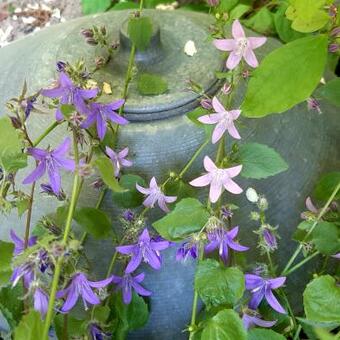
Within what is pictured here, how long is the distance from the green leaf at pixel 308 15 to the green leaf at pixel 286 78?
0.02 m

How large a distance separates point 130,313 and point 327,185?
0.29 m

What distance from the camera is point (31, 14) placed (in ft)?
5.92

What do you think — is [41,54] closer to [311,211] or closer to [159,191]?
[159,191]

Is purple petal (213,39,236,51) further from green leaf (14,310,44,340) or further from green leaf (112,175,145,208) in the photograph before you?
green leaf (14,310,44,340)

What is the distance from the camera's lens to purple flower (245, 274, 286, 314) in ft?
2.59

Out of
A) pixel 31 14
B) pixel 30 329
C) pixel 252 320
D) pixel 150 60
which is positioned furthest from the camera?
pixel 31 14

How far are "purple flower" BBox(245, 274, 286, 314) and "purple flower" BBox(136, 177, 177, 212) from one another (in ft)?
0.41

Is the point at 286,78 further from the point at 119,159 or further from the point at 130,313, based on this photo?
the point at 130,313

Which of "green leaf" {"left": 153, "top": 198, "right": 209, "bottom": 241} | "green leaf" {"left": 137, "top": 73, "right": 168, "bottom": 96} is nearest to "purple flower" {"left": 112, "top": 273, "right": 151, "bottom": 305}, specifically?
"green leaf" {"left": 153, "top": 198, "right": 209, "bottom": 241}

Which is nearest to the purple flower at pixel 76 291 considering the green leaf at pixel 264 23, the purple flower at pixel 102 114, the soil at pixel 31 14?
the purple flower at pixel 102 114

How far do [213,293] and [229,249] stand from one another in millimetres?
83

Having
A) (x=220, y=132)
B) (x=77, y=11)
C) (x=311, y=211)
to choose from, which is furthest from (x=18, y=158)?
(x=77, y=11)

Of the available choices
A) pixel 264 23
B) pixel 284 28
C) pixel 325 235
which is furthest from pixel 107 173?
pixel 264 23

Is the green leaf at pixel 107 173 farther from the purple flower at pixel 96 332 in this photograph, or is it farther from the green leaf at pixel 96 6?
the green leaf at pixel 96 6
